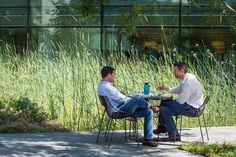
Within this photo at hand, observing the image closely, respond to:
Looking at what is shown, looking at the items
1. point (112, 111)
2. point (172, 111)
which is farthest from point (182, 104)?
point (112, 111)

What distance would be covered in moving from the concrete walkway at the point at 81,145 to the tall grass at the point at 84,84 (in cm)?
180

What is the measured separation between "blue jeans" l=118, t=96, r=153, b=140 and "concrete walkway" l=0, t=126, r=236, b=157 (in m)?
0.32

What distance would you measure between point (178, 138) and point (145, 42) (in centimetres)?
1265

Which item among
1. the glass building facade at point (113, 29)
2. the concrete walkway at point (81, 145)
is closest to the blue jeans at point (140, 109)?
the concrete walkway at point (81, 145)

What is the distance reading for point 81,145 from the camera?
31.6ft

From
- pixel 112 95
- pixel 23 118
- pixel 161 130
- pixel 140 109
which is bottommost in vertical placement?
pixel 161 130

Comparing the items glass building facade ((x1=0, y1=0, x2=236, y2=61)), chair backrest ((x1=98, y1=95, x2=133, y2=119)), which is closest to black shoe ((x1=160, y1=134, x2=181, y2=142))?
chair backrest ((x1=98, y1=95, x2=133, y2=119))

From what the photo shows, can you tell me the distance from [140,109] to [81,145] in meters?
1.13

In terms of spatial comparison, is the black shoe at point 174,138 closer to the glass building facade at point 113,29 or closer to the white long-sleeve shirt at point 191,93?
the white long-sleeve shirt at point 191,93

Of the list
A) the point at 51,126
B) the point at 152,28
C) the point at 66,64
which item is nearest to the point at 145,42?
the point at 152,28

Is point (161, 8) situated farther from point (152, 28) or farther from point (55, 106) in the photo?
point (55, 106)

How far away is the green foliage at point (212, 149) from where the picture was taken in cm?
899

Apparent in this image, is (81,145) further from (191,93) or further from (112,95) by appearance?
(191,93)

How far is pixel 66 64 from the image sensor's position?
14648 millimetres
